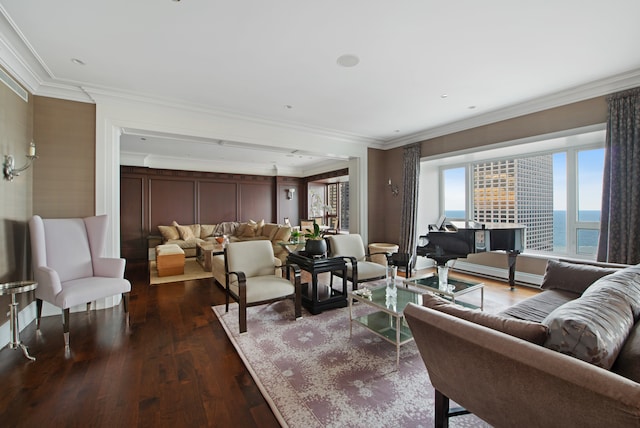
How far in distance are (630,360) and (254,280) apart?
9.55 ft

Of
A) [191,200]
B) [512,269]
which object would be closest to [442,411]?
[512,269]

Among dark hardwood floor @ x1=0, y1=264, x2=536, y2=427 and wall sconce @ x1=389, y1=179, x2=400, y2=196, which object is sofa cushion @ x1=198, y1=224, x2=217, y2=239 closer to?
dark hardwood floor @ x1=0, y1=264, x2=536, y2=427

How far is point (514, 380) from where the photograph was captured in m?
1.10

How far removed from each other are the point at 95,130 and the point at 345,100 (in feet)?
10.9

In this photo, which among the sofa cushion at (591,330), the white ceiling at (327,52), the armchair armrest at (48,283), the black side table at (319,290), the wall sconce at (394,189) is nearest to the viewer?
the sofa cushion at (591,330)

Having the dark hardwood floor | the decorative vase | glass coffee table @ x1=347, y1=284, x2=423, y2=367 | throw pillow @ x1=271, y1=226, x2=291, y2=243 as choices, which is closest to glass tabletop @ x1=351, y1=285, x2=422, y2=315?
glass coffee table @ x1=347, y1=284, x2=423, y2=367

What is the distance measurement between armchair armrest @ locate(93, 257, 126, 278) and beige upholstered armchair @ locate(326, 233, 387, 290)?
2570mm

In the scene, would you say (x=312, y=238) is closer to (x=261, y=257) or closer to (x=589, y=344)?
(x=261, y=257)

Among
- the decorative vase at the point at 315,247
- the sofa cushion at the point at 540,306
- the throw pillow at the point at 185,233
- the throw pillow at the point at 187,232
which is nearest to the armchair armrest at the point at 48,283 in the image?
the decorative vase at the point at 315,247

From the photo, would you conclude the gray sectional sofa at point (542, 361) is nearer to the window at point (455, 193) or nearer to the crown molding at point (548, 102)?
the crown molding at point (548, 102)

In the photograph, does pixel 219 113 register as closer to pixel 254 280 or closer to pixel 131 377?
pixel 254 280

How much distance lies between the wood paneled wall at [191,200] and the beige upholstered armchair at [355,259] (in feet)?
17.9

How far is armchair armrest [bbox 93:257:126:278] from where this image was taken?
127 inches

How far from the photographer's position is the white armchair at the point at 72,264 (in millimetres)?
2705
